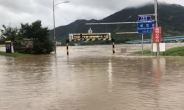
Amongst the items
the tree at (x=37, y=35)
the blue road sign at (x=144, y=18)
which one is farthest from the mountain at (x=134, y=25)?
the blue road sign at (x=144, y=18)

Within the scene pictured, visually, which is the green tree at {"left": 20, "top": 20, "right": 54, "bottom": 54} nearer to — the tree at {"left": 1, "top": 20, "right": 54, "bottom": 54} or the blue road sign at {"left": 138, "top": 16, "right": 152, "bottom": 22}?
the tree at {"left": 1, "top": 20, "right": 54, "bottom": 54}

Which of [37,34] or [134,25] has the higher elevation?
[134,25]

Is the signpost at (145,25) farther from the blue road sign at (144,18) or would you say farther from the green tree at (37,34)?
the green tree at (37,34)

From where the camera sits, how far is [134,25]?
123625 mm

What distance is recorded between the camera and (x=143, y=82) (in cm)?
1110

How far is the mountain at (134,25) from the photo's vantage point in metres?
122

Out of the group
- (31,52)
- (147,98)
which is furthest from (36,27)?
(147,98)

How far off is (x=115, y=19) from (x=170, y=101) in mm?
148164

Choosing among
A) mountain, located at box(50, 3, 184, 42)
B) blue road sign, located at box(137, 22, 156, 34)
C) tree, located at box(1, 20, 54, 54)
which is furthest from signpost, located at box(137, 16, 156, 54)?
mountain, located at box(50, 3, 184, 42)

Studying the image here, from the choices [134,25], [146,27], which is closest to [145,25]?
[146,27]

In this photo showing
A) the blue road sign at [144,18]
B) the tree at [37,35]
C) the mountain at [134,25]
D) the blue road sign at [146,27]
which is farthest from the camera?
the mountain at [134,25]

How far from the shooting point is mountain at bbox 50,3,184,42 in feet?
402

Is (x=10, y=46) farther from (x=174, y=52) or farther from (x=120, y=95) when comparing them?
(x=120, y=95)

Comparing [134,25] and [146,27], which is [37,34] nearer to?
[146,27]
